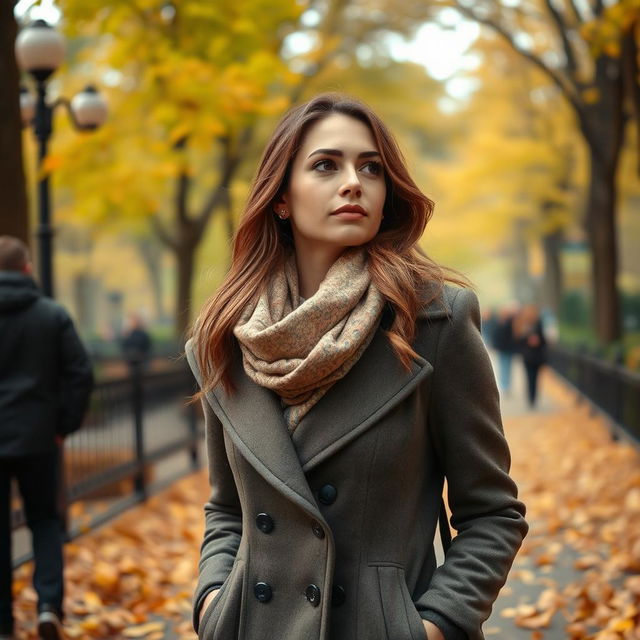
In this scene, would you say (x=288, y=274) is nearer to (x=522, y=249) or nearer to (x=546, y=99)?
(x=546, y=99)

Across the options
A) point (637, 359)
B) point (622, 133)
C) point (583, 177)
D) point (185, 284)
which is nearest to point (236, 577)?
point (637, 359)

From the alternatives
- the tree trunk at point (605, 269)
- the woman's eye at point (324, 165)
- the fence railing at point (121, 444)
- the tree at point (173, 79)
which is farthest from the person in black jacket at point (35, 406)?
the tree trunk at point (605, 269)

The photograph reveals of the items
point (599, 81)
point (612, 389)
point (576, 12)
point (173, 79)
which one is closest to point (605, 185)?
point (599, 81)

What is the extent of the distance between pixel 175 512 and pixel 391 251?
7.16 metres

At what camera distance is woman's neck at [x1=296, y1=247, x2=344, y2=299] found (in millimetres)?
2418

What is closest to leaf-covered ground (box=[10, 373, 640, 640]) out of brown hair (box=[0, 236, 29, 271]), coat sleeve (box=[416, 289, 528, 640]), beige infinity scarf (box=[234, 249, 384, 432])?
brown hair (box=[0, 236, 29, 271])

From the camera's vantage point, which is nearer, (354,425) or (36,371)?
(354,425)

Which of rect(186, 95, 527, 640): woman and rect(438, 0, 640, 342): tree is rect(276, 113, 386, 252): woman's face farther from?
rect(438, 0, 640, 342): tree

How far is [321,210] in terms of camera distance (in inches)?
91.5

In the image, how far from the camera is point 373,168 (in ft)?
7.76

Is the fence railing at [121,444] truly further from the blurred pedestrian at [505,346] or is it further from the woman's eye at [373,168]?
the blurred pedestrian at [505,346]

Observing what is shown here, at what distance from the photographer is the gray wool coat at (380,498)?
215 centimetres

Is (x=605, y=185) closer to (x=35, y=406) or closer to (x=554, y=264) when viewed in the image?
(x=35, y=406)

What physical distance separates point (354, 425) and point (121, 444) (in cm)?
738
